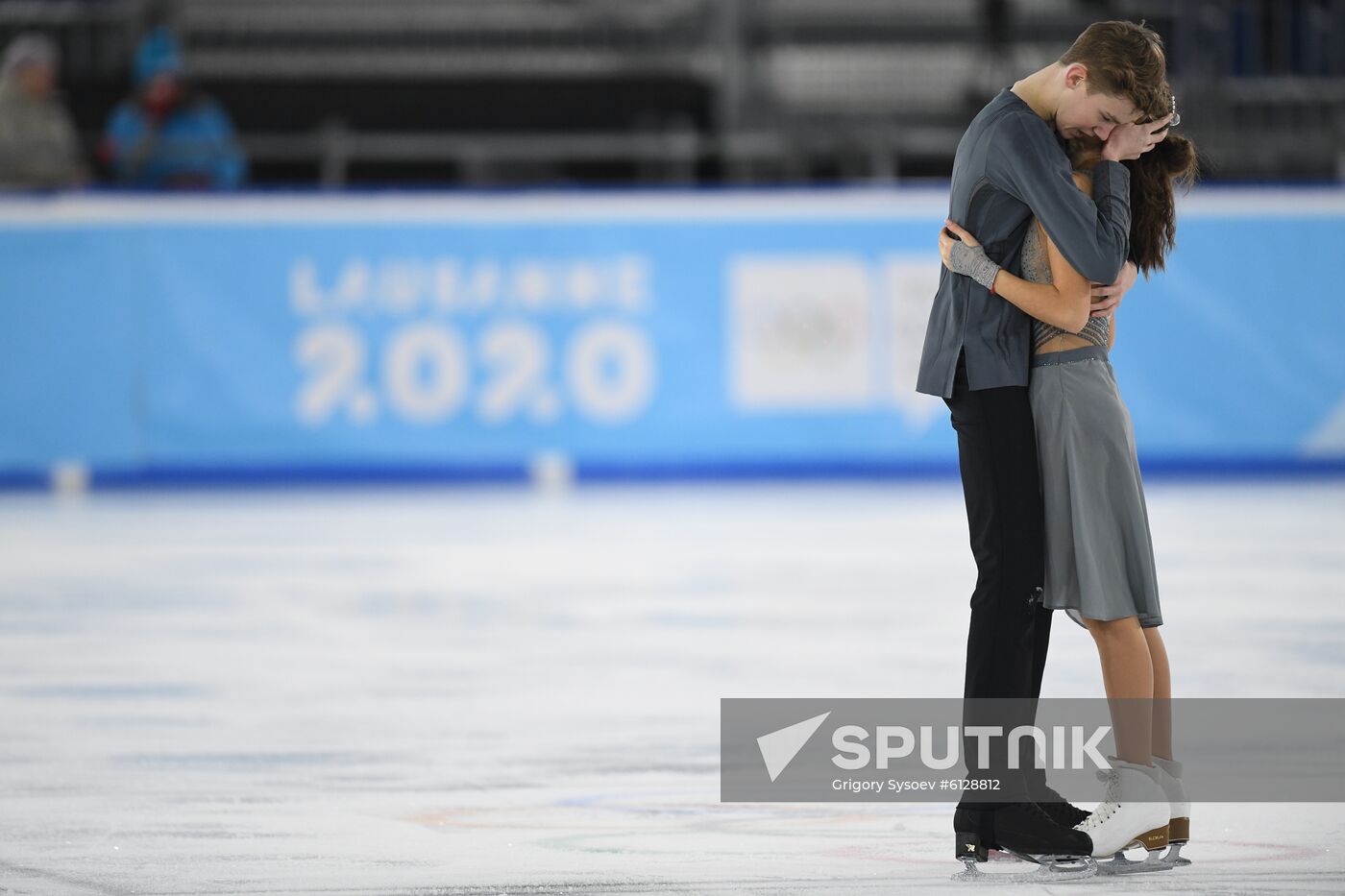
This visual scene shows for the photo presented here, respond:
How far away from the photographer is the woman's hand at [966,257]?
364 centimetres

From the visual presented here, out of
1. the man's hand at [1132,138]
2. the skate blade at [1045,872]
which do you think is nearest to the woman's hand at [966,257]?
the man's hand at [1132,138]

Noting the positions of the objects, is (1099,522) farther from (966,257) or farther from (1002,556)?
(966,257)

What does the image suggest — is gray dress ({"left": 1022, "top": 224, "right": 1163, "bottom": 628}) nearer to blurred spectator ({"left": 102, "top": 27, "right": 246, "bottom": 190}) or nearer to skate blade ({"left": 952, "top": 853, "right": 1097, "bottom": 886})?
skate blade ({"left": 952, "top": 853, "right": 1097, "bottom": 886})

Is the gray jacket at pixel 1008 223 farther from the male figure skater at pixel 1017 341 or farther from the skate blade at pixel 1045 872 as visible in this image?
the skate blade at pixel 1045 872

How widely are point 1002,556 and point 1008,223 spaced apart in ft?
2.00

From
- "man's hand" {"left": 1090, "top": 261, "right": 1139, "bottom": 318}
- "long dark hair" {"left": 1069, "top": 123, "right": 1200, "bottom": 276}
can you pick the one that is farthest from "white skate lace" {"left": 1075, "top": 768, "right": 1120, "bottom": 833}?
"long dark hair" {"left": 1069, "top": 123, "right": 1200, "bottom": 276}

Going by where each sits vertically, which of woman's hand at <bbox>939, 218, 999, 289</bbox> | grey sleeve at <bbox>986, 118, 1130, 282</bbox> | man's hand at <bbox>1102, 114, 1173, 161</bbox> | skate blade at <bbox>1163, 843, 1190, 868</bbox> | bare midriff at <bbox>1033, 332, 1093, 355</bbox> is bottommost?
skate blade at <bbox>1163, 843, 1190, 868</bbox>

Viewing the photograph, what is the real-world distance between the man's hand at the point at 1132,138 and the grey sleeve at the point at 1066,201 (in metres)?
0.03

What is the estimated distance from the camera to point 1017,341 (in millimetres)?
3674

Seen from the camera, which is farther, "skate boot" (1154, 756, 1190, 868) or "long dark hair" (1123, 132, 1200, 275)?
"long dark hair" (1123, 132, 1200, 275)

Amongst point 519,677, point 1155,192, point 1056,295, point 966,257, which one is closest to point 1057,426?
point 1056,295

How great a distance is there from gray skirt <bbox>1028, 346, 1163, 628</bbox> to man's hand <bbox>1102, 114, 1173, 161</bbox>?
0.36 metres

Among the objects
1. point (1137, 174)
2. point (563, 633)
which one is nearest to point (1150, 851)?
point (1137, 174)

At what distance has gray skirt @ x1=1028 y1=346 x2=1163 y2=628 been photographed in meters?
3.59
